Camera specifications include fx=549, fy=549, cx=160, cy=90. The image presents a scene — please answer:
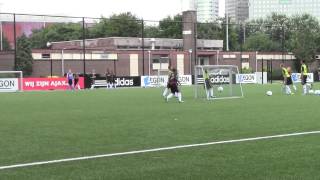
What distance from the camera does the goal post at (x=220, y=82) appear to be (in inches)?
1233

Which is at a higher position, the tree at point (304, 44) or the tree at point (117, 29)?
the tree at point (117, 29)

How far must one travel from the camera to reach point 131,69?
3297 inches

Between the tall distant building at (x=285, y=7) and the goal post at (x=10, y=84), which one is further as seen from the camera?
the tall distant building at (x=285, y=7)

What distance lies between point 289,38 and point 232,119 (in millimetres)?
82150

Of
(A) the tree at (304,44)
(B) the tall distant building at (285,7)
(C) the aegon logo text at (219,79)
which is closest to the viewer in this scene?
(C) the aegon logo text at (219,79)

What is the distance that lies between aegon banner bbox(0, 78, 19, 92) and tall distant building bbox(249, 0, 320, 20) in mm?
28809

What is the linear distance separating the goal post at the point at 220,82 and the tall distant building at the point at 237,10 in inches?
2955

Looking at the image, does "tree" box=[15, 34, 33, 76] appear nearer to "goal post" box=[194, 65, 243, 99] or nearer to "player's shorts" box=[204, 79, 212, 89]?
"goal post" box=[194, 65, 243, 99]

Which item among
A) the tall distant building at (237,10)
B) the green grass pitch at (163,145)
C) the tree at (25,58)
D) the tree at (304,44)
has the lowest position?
the green grass pitch at (163,145)

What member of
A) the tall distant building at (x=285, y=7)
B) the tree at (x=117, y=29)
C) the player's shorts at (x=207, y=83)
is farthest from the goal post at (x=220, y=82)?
the tree at (x=117, y=29)

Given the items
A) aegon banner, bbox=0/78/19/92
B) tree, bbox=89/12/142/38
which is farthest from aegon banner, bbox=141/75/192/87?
tree, bbox=89/12/142/38

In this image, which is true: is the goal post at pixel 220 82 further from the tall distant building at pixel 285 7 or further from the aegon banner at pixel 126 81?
the tall distant building at pixel 285 7

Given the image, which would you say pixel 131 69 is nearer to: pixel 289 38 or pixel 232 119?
pixel 289 38

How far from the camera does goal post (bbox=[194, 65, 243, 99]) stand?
3131 centimetres
